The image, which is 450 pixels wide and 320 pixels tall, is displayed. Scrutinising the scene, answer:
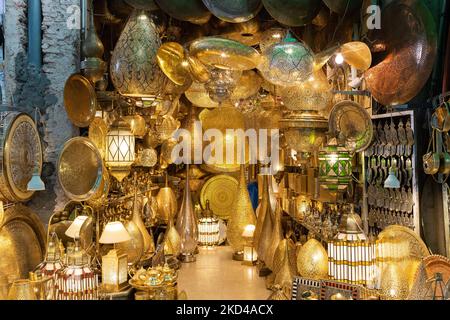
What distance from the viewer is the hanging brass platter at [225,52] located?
2443 millimetres

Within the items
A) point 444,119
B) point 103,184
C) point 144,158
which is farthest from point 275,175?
point 444,119

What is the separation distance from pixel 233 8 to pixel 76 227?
1783 millimetres

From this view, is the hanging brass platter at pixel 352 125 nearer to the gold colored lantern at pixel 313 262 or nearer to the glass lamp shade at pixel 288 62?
the glass lamp shade at pixel 288 62

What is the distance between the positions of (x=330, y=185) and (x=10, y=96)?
227 cm

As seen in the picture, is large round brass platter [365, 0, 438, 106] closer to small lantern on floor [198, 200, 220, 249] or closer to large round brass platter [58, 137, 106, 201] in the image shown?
large round brass platter [58, 137, 106, 201]

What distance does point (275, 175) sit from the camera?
18.3 ft

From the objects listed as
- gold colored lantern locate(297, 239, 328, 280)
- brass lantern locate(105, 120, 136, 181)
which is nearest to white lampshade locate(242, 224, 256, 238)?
gold colored lantern locate(297, 239, 328, 280)

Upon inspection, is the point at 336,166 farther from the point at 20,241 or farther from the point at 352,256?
the point at 20,241

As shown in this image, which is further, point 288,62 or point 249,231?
point 249,231

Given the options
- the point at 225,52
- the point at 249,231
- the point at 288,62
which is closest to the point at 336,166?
the point at 288,62

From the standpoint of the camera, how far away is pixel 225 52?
245 cm

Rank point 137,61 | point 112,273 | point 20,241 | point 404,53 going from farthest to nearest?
point 112,273 → point 137,61 → point 20,241 → point 404,53

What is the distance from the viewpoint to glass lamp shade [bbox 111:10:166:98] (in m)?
2.78

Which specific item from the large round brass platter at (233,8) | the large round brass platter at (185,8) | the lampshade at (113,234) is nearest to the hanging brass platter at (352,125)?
the large round brass platter at (233,8)
